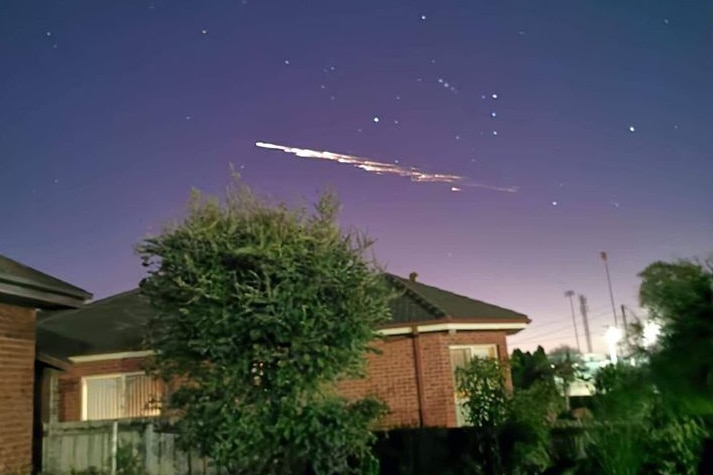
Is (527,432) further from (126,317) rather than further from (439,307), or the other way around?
(126,317)

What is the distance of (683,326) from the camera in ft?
18.8

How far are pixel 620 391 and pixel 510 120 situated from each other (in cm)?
458

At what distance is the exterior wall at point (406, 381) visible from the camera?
44.4 feet

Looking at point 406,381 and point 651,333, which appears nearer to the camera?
point 651,333

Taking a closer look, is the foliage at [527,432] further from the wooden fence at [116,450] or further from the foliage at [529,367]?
the foliage at [529,367]

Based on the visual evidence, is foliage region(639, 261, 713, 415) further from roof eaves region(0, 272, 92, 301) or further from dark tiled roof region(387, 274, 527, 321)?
dark tiled roof region(387, 274, 527, 321)

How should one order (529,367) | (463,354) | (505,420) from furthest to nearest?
(529,367) < (463,354) < (505,420)

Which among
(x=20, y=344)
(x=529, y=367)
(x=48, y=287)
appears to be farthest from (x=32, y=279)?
(x=529, y=367)

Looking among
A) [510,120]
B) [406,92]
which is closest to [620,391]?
[510,120]

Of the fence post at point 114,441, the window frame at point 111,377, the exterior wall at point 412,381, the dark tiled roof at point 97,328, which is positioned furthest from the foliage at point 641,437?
the window frame at point 111,377

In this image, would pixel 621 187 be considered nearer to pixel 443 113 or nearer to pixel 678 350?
pixel 443 113

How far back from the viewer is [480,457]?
1101 centimetres

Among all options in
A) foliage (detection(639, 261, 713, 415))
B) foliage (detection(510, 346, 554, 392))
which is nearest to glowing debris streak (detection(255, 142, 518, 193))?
foliage (detection(639, 261, 713, 415))

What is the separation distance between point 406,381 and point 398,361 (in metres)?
0.44
